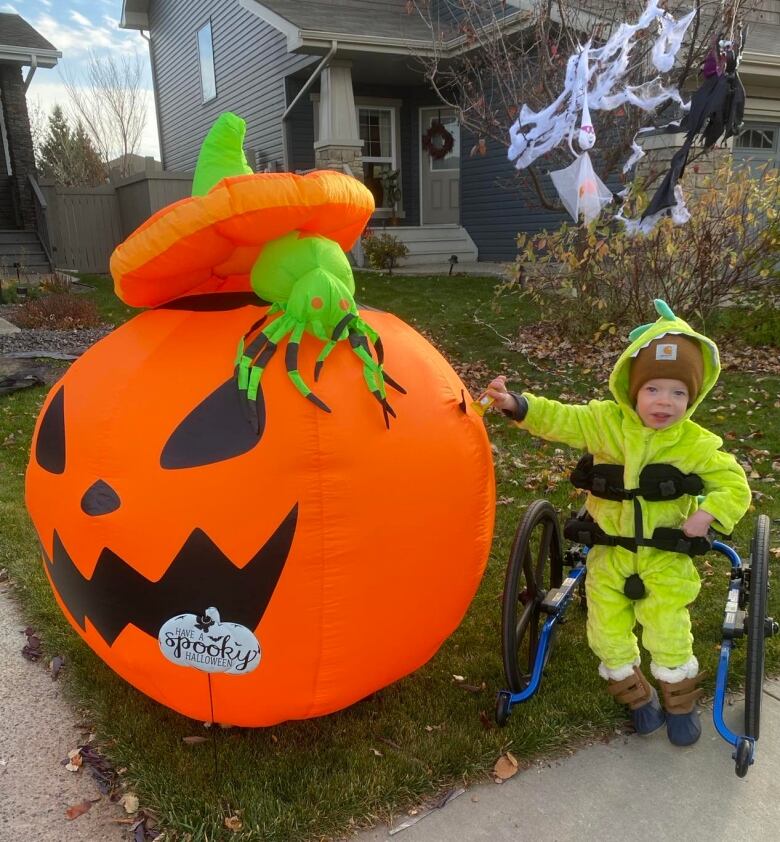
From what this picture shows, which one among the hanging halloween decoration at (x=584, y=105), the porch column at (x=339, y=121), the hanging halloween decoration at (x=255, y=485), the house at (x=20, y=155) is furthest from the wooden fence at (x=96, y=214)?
the hanging halloween decoration at (x=255, y=485)

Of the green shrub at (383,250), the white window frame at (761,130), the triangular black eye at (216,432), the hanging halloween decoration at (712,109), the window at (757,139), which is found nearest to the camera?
the triangular black eye at (216,432)

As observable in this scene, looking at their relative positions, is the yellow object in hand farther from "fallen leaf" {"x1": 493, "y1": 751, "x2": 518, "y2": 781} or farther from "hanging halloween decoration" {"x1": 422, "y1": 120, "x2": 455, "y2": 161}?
"hanging halloween decoration" {"x1": 422, "y1": 120, "x2": 455, "y2": 161}

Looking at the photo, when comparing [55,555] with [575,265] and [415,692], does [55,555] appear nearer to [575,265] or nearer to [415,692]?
[415,692]

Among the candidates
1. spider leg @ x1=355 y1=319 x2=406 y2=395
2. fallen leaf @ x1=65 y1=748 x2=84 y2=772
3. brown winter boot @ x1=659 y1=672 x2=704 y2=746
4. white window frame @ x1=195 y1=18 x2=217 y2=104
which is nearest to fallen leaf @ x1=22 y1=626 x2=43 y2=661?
fallen leaf @ x1=65 y1=748 x2=84 y2=772

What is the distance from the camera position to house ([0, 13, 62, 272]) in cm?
1744

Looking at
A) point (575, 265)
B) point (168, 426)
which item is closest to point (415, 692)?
point (168, 426)

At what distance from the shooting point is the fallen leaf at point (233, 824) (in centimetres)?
251

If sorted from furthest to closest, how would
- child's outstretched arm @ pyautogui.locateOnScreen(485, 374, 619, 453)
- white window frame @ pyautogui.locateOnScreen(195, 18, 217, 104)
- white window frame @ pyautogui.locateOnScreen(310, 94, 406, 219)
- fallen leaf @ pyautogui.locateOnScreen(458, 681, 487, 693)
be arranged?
white window frame @ pyautogui.locateOnScreen(195, 18, 217, 104)
white window frame @ pyautogui.locateOnScreen(310, 94, 406, 219)
fallen leaf @ pyautogui.locateOnScreen(458, 681, 487, 693)
child's outstretched arm @ pyautogui.locateOnScreen(485, 374, 619, 453)

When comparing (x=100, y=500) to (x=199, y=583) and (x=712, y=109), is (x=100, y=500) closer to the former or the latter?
(x=199, y=583)

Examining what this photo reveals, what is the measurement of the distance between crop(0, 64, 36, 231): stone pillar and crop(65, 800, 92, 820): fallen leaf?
59.4ft

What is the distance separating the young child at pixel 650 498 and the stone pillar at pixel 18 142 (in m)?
18.4

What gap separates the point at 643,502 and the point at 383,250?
12.3 metres

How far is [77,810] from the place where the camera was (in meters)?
2.62

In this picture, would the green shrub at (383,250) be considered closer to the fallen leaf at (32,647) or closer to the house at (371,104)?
the house at (371,104)
